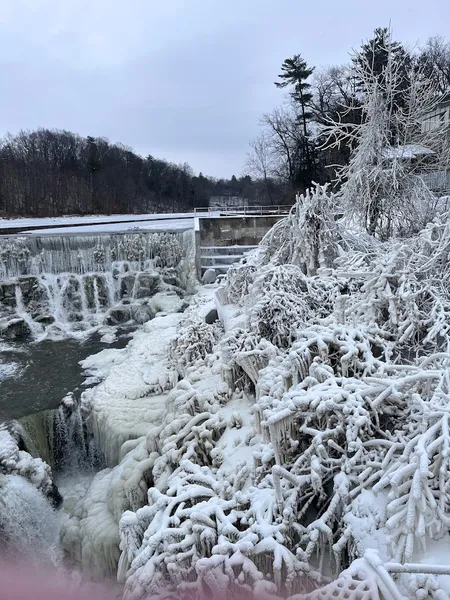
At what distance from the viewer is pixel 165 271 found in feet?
48.1

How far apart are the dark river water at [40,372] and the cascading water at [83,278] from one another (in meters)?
1.25

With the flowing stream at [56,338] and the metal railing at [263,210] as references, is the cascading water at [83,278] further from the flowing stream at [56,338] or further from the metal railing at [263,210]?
the metal railing at [263,210]

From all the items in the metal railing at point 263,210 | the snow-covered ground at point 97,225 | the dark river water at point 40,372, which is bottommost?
the dark river water at point 40,372

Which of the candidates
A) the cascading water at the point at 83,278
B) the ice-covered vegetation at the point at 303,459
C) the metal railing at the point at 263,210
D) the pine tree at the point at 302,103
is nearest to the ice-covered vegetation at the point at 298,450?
the ice-covered vegetation at the point at 303,459

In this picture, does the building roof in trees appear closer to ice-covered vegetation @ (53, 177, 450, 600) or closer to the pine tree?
ice-covered vegetation @ (53, 177, 450, 600)

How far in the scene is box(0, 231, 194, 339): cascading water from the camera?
13.1 meters

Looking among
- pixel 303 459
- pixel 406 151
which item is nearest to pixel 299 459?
pixel 303 459

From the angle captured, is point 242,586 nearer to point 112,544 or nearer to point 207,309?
point 112,544

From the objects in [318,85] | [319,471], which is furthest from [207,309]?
[318,85]

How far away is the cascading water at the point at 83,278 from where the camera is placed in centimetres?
1309

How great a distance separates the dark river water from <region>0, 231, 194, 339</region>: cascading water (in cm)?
125

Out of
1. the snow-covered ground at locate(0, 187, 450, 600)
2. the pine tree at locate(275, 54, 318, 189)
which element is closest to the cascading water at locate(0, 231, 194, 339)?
the snow-covered ground at locate(0, 187, 450, 600)

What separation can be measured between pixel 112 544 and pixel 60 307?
9.89 m

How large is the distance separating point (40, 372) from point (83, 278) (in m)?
4.97
